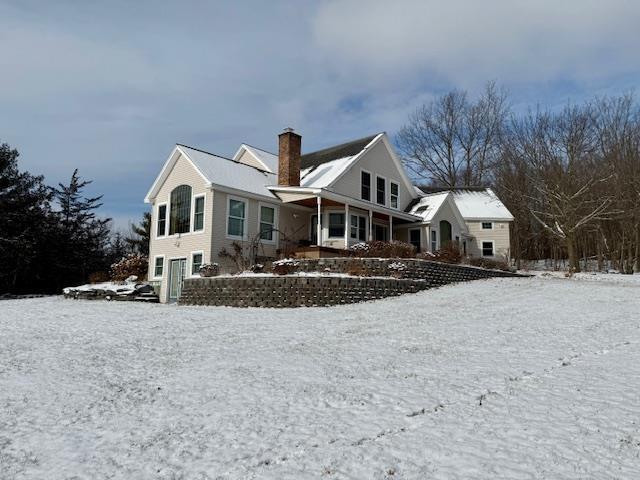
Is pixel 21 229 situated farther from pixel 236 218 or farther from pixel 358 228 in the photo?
pixel 358 228

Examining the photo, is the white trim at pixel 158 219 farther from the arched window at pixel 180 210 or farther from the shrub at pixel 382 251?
the shrub at pixel 382 251

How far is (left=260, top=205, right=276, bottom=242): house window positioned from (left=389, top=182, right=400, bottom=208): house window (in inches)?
315

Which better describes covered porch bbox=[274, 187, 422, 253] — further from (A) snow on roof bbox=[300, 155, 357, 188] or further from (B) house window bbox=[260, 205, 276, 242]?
(A) snow on roof bbox=[300, 155, 357, 188]

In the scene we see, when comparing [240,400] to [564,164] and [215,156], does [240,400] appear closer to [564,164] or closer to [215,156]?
[215,156]

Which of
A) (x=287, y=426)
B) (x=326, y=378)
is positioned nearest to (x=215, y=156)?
(x=326, y=378)

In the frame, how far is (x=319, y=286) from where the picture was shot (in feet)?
45.6

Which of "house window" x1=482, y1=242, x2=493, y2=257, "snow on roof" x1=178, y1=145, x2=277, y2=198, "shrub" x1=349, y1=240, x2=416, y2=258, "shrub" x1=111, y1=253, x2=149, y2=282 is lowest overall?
"shrub" x1=111, y1=253, x2=149, y2=282

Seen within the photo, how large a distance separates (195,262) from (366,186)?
954 centimetres

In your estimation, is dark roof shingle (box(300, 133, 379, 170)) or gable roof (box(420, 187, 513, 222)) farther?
gable roof (box(420, 187, 513, 222))

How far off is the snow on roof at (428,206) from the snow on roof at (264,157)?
7.70m

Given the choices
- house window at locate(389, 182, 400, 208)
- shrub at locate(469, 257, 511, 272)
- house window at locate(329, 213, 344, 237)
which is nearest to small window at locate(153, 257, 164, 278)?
house window at locate(329, 213, 344, 237)

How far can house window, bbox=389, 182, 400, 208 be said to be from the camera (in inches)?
1003

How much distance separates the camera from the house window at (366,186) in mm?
23453

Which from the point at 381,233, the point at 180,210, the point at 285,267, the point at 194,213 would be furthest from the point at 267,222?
the point at 381,233
